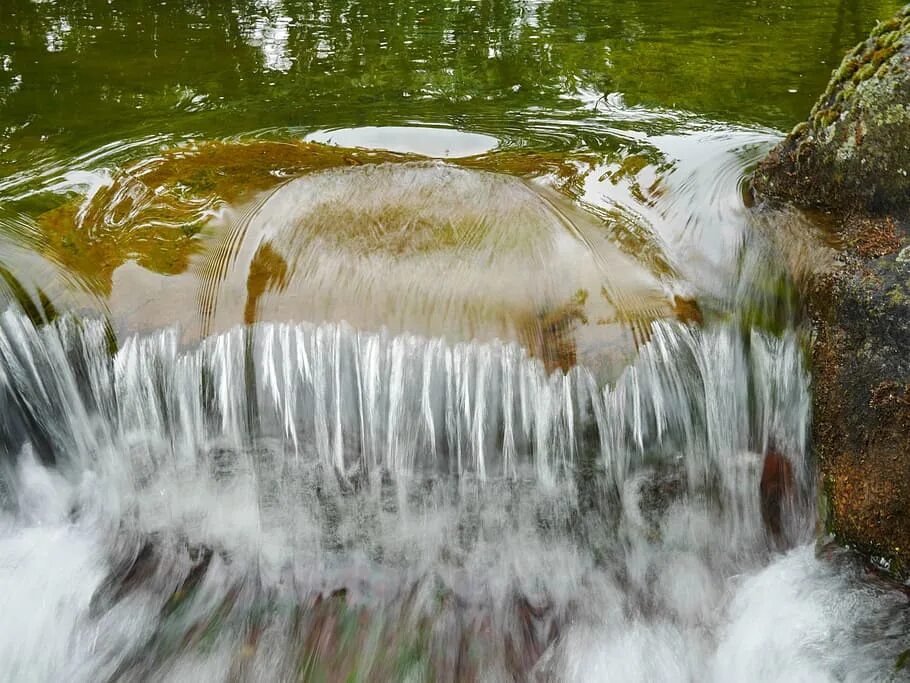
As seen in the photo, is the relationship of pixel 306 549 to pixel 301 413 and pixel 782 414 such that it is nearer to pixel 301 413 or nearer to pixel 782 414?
pixel 301 413

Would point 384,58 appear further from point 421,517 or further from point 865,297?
point 865,297

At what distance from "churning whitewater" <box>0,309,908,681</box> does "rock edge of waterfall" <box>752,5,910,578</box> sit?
18 cm

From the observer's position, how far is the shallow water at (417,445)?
3125 millimetres

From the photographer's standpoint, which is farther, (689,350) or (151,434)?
(151,434)

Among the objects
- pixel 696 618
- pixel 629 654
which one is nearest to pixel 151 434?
pixel 629 654

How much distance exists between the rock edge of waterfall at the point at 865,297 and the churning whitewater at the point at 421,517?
18 centimetres

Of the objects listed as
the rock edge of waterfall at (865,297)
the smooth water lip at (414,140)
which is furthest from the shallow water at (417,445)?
the smooth water lip at (414,140)

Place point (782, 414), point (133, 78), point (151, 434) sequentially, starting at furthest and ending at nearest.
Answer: point (133, 78), point (151, 434), point (782, 414)

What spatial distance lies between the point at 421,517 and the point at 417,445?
323 millimetres

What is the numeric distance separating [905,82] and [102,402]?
365cm

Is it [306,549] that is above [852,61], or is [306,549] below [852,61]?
below

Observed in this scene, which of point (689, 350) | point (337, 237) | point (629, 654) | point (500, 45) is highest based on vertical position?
point (500, 45)

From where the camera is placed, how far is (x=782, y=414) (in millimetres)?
3232

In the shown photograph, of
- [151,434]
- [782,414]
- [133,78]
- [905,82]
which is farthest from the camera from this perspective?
[133,78]
